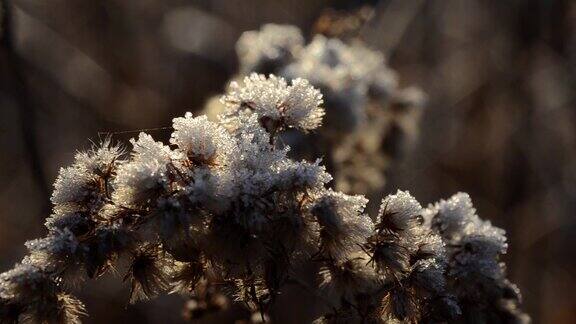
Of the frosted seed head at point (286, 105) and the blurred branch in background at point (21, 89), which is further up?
the blurred branch in background at point (21, 89)

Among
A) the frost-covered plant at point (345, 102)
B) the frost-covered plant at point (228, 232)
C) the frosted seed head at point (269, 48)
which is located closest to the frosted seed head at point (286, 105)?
the frost-covered plant at point (228, 232)

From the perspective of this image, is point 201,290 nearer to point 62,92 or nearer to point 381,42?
point 381,42

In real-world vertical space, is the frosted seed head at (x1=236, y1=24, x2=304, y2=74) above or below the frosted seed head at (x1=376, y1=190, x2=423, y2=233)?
above

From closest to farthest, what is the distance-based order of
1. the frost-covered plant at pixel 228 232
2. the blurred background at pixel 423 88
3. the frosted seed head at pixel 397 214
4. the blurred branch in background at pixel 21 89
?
the frost-covered plant at pixel 228 232, the frosted seed head at pixel 397 214, the blurred branch in background at pixel 21 89, the blurred background at pixel 423 88

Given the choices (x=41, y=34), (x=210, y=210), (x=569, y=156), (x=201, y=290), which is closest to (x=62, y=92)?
(x=41, y=34)

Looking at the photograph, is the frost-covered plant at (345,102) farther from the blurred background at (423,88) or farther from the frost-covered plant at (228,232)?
the frost-covered plant at (228,232)

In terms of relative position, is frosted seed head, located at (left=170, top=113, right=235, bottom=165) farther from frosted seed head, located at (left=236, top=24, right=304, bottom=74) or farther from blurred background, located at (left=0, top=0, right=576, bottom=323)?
blurred background, located at (left=0, top=0, right=576, bottom=323)

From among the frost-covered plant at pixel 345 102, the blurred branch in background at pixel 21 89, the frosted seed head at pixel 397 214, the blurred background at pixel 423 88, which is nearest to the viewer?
the frosted seed head at pixel 397 214

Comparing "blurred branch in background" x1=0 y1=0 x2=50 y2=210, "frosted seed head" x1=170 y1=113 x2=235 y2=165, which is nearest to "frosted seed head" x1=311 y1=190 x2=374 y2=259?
"frosted seed head" x1=170 y1=113 x2=235 y2=165
